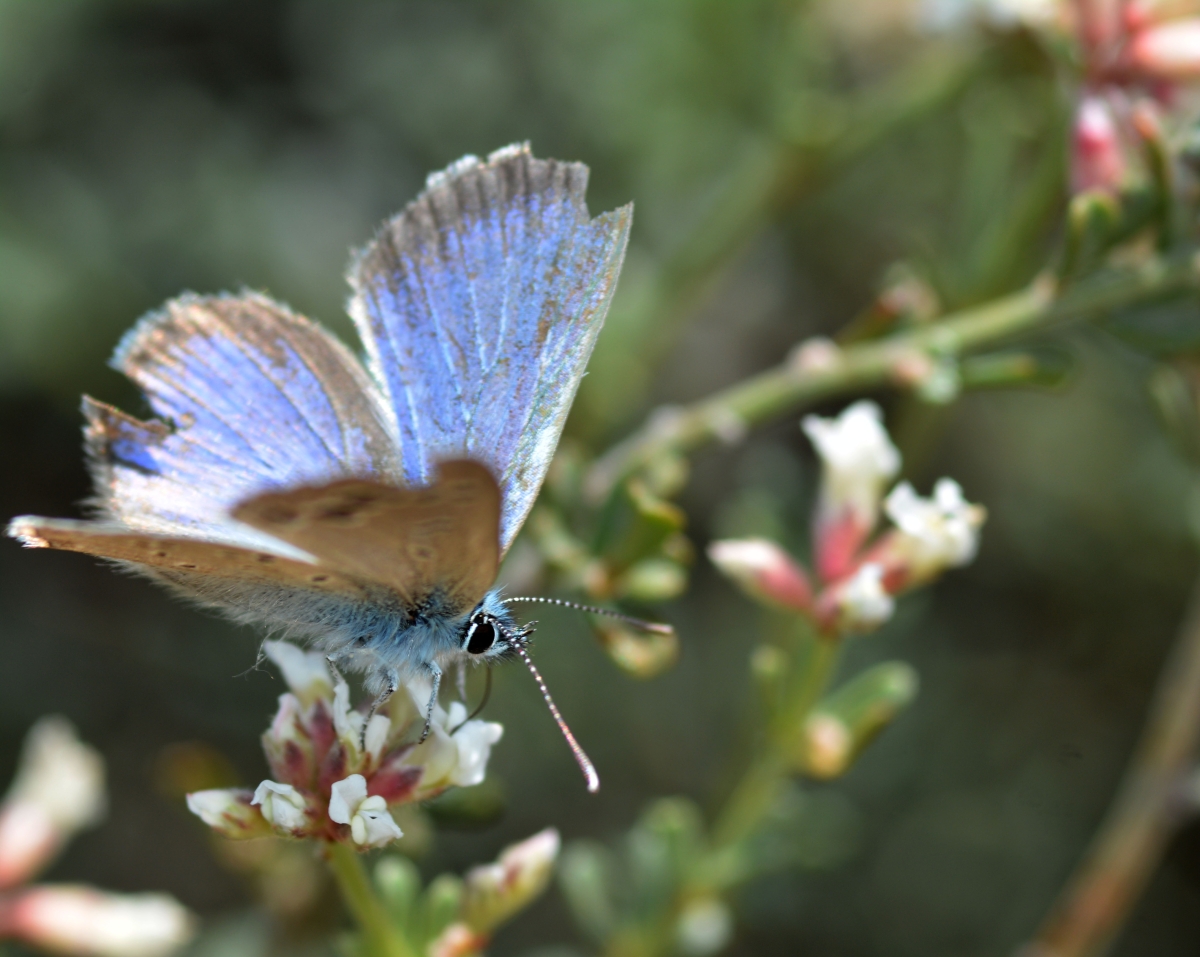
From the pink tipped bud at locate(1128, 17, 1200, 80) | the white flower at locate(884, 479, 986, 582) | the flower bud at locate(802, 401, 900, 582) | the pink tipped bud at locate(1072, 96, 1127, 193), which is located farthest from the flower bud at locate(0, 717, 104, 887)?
the pink tipped bud at locate(1128, 17, 1200, 80)

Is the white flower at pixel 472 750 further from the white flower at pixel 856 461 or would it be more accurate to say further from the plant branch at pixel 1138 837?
the plant branch at pixel 1138 837

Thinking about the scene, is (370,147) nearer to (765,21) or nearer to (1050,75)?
(765,21)

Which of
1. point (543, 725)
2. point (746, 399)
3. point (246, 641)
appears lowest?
point (543, 725)

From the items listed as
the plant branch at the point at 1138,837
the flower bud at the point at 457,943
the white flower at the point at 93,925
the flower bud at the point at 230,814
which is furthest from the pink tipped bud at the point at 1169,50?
the white flower at the point at 93,925

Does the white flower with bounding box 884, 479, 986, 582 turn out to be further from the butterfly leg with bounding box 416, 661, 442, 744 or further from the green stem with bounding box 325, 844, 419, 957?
the green stem with bounding box 325, 844, 419, 957

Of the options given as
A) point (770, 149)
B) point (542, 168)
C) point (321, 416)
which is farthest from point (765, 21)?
point (321, 416)

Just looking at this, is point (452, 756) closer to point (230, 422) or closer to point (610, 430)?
point (230, 422)

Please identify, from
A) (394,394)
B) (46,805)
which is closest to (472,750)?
(394,394)
